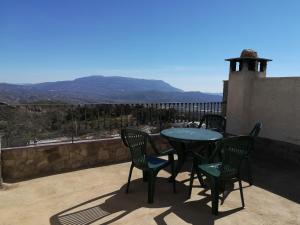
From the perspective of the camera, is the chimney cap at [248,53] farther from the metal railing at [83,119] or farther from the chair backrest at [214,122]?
the chair backrest at [214,122]

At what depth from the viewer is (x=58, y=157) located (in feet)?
14.9

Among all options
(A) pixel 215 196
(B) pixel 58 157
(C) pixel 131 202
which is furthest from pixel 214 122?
(B) pixel 58 157

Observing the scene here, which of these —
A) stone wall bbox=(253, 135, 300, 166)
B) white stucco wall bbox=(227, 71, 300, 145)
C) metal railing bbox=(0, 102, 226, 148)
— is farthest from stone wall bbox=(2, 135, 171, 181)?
stone wall bbox=(253, 135, 300, 166)

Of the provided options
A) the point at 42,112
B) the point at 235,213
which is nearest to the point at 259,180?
the point at 235,213

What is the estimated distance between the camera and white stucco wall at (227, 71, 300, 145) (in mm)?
5078

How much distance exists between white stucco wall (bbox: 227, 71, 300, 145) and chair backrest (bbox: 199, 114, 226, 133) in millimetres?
1027

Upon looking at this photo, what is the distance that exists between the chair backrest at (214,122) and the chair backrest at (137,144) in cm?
195

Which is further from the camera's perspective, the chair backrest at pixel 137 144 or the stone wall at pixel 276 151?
the stone wall at pixel 276 151

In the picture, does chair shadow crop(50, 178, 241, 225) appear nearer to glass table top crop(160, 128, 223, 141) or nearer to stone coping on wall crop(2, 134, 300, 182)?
glass table top crop(160, 128, 223, 141)

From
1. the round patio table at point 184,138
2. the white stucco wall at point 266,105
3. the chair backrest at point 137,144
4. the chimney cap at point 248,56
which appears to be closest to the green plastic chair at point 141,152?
the chair backrest at point 137,144

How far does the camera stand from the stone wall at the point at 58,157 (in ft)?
13.7

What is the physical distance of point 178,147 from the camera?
387 cm

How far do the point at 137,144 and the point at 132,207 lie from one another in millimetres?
802

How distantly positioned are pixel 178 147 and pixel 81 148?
188cm
